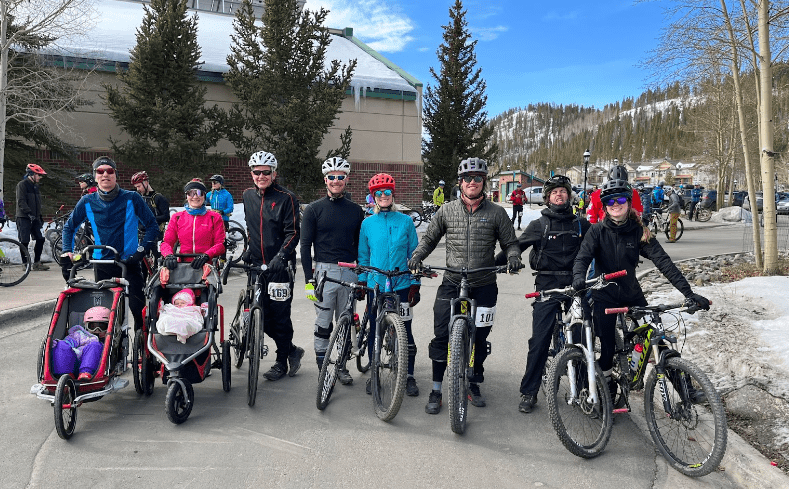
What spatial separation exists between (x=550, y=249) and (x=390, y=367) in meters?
1.75

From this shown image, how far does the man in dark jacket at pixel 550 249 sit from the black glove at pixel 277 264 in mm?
1935

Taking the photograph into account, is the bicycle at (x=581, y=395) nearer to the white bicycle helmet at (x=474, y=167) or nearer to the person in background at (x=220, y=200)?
the white bicycle helmet at (x=474, y=167)

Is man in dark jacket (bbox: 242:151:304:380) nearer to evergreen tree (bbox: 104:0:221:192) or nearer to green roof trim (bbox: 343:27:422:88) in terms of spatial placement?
evergreen tree (bbox: 104:0:221:192)

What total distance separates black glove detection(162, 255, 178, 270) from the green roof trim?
21059mm

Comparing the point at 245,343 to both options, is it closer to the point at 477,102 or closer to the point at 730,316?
the point at 730,316

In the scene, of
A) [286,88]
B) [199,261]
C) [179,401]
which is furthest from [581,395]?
[286,88]

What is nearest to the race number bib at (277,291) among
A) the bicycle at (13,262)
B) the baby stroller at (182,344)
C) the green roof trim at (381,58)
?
the baby stroller at (182,344)

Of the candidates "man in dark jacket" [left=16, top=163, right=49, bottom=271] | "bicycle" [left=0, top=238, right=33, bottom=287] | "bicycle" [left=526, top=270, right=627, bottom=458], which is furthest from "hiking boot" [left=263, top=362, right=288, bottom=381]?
"man in dark jacket" [left=16, top=163, right=49, bottom=271]

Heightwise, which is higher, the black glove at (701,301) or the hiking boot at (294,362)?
the black glove at (701,301)

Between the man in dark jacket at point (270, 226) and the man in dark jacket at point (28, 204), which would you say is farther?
the man in dark jacket at point (28, 204)

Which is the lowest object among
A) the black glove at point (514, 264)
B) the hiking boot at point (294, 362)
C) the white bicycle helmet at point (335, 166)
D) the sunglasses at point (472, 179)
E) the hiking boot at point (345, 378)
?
the hiking boot at point (345, 378)

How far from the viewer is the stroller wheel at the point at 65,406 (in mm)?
3875

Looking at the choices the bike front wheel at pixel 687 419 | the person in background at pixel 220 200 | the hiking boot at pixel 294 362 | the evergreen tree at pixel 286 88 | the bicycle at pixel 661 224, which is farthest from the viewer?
the bicycle at pixel 661 224

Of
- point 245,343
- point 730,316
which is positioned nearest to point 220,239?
point 245,343
